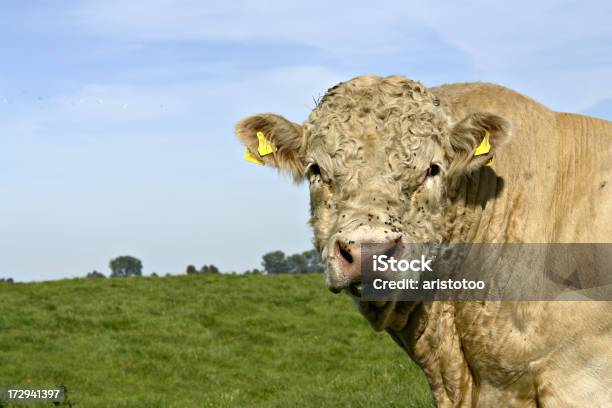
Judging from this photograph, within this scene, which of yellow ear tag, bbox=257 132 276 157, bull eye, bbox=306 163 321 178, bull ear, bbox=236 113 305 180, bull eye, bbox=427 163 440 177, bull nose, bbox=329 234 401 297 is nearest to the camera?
bull nose, bbox=329 234 401 297

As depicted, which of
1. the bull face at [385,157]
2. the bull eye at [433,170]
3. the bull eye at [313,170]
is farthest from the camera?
the bull eye at [313,170]

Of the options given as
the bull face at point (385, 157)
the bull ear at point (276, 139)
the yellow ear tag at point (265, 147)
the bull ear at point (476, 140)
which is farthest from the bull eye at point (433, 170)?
the yellow ear tag at point (265, 147)

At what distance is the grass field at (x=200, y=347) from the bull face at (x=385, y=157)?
5.44 meters

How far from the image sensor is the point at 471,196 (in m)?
5.58

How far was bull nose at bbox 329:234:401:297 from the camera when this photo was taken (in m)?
4.42

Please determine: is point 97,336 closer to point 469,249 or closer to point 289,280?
point 289,280

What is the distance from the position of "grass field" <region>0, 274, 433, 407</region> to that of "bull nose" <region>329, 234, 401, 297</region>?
5.86 metres

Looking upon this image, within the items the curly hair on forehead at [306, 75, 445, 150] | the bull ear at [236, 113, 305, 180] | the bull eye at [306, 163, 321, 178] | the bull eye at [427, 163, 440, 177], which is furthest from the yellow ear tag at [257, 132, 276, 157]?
the bull eye at [427, 163, 440, 177]

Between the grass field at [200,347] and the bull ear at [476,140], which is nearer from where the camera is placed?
the bull ear at [476,140]

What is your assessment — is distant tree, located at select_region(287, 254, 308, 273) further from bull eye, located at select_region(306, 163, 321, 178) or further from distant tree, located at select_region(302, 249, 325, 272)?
bull eye, located at select_region(306, 163, 321, 178)

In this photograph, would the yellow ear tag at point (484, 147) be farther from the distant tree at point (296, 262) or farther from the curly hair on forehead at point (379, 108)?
the distant tree at point (296, 262)

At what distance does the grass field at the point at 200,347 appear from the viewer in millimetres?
13711

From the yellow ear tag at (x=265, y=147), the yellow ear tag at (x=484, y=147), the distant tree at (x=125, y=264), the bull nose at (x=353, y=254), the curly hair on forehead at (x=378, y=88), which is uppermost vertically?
the distant tree at (x=125, y=264)

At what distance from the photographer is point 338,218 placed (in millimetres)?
4855
